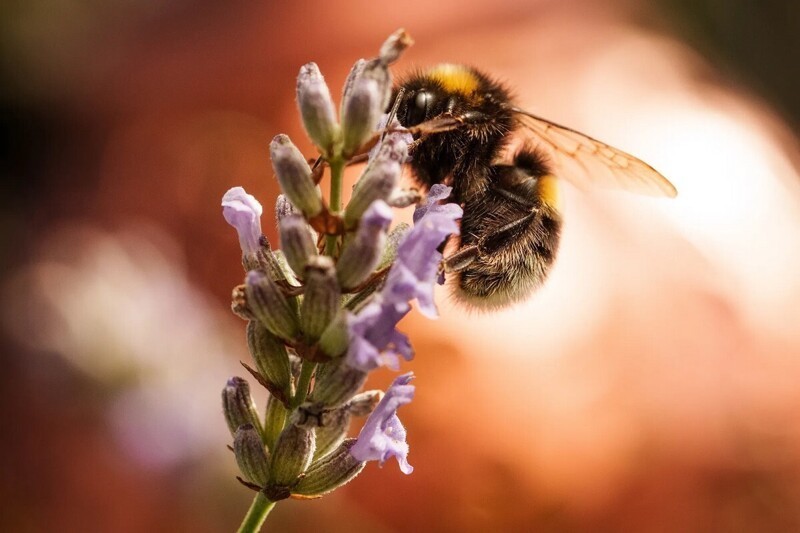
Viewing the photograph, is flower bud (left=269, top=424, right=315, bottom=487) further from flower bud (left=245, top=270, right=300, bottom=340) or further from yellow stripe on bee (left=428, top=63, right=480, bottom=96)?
yellow stripe on bee (left=428, top=63, right=480, bottom=96)

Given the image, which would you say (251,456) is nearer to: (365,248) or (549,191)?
(365,248)

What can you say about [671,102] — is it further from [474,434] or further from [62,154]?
[62,154]

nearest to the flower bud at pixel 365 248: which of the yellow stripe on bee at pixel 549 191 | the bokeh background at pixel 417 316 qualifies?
the yellow stripe on bee at pixel 549 191

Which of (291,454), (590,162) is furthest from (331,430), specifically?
(590,162)

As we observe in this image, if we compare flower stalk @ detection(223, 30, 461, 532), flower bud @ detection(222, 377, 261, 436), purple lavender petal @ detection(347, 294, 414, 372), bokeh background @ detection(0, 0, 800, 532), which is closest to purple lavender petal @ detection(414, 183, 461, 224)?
flower stalk @ detection(223, 30, 461, 532)

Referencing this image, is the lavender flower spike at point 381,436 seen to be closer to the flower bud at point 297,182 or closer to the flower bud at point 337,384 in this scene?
the flower bud at point 337,384
